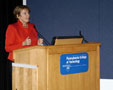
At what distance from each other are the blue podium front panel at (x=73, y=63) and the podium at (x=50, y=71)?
3 cm

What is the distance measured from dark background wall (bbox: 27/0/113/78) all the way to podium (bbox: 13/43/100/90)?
5.82 feet

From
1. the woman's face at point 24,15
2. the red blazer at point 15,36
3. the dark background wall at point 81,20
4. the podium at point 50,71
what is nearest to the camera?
the podium at point 50,71

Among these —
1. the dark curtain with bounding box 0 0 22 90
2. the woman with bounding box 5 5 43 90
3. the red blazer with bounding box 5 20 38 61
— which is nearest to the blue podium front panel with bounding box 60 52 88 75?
the woman with bounding box 5 5 43 90

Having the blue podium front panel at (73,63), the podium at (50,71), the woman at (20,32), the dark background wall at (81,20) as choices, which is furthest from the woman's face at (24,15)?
the dark background wall at (81,20)

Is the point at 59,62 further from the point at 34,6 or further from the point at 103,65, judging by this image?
the point at 34,6

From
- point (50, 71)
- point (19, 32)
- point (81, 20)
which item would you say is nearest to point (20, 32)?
point (19, 32)

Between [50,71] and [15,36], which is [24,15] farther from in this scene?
[50,71]

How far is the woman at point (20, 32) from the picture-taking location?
9.85 ft

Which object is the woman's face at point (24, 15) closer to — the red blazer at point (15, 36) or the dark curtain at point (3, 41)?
the red blazer at point (15, 36)

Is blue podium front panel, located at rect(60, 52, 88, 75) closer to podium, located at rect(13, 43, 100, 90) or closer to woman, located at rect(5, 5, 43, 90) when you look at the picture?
podium, located at rect(13, 43, 100, 90)

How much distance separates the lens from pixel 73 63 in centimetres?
260

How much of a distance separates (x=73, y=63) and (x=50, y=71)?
286 millimetres

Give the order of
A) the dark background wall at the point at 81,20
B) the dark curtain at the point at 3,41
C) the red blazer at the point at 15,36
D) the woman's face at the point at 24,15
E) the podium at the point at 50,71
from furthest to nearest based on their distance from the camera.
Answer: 1. the dark background wall at the point at 81,20
2. the dark curtain at the point at 3,41
3. the woman's face at the point at 24,15
4. the red blazer at the point at 15,36
5. the podium at the point at 50,71

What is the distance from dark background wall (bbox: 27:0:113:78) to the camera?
14.9 feet
